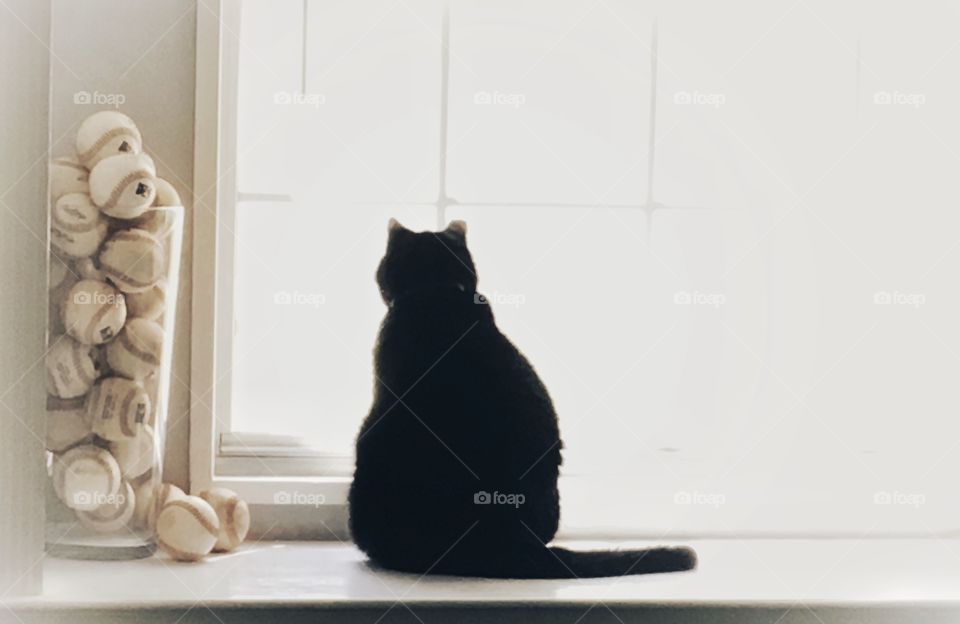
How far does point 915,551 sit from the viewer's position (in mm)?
1096

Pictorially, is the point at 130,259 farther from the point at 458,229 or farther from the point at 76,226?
the point at 458,229

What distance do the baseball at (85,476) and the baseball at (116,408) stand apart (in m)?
0.02

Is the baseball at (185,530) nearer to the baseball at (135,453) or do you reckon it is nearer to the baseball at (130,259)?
the baseball at (135,453)

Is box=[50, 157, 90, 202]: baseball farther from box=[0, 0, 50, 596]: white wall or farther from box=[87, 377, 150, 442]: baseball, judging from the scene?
box=[87, 377, 150, 442]: baseball

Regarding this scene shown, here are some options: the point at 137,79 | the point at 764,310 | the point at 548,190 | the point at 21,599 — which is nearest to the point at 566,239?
the point at 548,190

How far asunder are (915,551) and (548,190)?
608 millimetres

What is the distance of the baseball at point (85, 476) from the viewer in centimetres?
95

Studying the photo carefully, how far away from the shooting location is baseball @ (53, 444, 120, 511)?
948 mm

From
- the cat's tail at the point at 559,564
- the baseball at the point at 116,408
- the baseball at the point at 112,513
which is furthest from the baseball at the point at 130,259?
the cat's tail at the point at 559,564

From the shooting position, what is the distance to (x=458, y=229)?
41.1 inches

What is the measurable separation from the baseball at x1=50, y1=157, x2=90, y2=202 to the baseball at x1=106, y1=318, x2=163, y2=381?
0.47 feet

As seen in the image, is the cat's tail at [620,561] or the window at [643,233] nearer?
the cat's tail at [620,561]

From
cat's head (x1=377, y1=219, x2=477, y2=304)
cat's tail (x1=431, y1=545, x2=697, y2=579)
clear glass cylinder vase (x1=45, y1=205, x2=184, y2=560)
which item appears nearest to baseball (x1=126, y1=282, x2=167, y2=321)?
clear glass cylinder vase (x1=45, y1=205, x2=184, y2=560)

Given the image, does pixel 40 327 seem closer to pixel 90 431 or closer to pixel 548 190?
pixel 90 431
